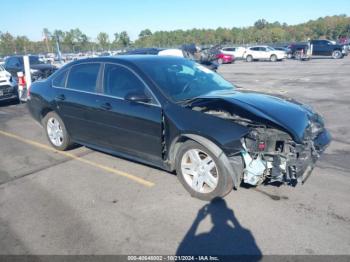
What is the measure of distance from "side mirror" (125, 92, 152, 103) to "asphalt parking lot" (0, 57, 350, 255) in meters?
1.19

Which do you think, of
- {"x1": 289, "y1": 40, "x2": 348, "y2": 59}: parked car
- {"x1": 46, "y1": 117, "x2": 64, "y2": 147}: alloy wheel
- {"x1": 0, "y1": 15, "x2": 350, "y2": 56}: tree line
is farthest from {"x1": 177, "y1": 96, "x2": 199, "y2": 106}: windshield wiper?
{"x1": 0, "y1": 15, "x2": 350, "y2": 56}: tree line

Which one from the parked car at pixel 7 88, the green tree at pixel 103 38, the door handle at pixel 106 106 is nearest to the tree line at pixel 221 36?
the green tree at pixel 103 38

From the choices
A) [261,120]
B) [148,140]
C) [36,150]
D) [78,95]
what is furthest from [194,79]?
[36,150]

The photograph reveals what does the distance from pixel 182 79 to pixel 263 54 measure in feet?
110

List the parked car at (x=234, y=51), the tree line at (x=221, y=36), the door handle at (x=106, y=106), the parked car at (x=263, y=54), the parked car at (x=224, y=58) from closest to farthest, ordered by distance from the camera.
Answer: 1. the door handle at (x=106, y=106)
2. the parked car at (x=263, y=54)
3. the parked car at (x=224, y=58)
4. the parked car at (x=234, y=51)
5. the tree line at (x=221, y=36)

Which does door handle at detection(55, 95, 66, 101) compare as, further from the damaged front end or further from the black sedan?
the damaged front end

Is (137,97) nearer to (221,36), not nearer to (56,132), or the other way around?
(56,132)

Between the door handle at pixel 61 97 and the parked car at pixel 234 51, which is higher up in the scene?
the parked car at pixel 234 51

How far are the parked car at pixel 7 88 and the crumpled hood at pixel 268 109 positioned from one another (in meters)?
9.38

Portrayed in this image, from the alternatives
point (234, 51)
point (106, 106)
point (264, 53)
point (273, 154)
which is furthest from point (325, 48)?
point (273, 154)

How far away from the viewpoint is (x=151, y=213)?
403cm

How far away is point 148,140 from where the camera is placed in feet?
15.4

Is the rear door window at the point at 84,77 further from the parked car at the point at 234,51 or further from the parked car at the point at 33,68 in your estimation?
the parked car at the point at 234,51

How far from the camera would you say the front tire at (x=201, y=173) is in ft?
13.4
